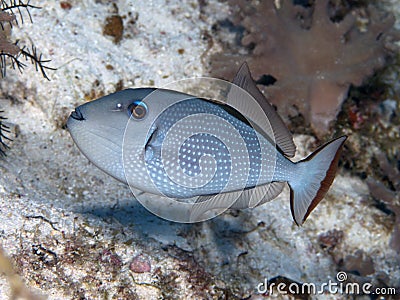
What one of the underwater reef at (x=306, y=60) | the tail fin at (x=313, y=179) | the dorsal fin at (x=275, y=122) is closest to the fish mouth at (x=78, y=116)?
the dorsal fin at (x=275, y=122)

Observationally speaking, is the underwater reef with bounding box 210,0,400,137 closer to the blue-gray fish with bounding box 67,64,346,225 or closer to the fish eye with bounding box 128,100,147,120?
the blue-gray fish with bounding box 67,64,346,225

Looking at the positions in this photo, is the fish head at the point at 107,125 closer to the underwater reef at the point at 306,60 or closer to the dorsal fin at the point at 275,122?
the dorsal fin at the point at 275,122

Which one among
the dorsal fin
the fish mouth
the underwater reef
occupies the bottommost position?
the underwater reef

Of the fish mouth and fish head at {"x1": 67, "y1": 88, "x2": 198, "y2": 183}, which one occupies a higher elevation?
the fish mouth

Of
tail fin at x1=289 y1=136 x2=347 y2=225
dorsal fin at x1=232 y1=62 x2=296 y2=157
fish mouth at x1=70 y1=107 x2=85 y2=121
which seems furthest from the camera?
dorsal fin at x1=232 y1=62 x2=296 y2=157

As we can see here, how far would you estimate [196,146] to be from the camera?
232 cm

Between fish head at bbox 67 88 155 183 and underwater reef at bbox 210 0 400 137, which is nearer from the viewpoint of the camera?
fish head at bbox 67 88 155 183

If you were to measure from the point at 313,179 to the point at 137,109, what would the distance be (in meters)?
1.18

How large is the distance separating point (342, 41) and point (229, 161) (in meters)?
3.10

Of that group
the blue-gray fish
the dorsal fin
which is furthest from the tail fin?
the dorsal fin

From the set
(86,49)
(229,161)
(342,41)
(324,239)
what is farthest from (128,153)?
Answer: (342,41)

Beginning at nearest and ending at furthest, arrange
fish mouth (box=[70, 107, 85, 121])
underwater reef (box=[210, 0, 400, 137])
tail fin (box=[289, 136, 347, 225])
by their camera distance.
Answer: fish mouth (box=[70, 107, 85, 121])
tail fin (box=[289, 136, 347, 225])
underwater reef (box=[210, 0, 400, 137])

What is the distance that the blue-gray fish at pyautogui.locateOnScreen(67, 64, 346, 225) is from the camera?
222cm

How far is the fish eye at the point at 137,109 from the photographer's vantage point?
7.34 feet
